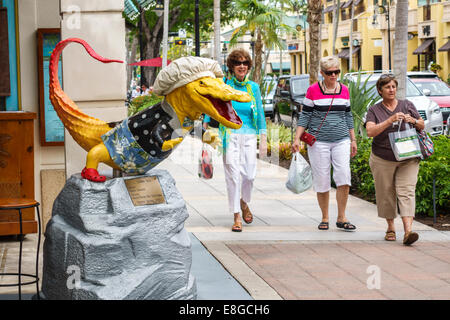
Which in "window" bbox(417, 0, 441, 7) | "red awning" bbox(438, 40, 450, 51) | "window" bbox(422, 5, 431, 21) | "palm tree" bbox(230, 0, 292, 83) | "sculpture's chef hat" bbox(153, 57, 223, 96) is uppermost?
"window" bbox(417, 0, 441, 7)

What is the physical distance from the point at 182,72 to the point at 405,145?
11.3ft

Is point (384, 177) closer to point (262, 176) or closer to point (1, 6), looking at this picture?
point (1, 6)

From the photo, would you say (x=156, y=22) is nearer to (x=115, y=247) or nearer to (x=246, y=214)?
(x=246, y=214)

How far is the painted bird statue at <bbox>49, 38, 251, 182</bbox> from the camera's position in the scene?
5.29 m

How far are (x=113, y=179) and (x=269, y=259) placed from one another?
93.7 inches

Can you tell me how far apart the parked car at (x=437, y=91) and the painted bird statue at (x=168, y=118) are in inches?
596

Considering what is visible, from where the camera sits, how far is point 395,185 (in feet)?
26.9

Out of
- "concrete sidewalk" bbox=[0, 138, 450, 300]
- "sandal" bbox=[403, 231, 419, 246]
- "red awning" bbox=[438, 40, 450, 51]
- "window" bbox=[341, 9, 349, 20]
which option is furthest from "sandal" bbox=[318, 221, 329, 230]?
"window" bbox=[341, 9, 349, 20]

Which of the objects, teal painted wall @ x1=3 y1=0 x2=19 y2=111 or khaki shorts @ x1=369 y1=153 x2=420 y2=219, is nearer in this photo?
khaki shorts @ x1=369 y1=153 x2=420 y2=219

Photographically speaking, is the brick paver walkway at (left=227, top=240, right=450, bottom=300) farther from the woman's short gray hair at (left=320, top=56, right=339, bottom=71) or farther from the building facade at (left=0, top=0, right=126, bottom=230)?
the building facade at (left=0, top=0, right=126, bottom=230)

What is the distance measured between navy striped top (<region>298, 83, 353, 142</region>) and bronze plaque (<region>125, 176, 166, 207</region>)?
348 cm

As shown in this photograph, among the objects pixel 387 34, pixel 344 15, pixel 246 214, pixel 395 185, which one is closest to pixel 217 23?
pixel 246 214

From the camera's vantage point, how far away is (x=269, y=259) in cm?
734

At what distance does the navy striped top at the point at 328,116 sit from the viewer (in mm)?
8602
